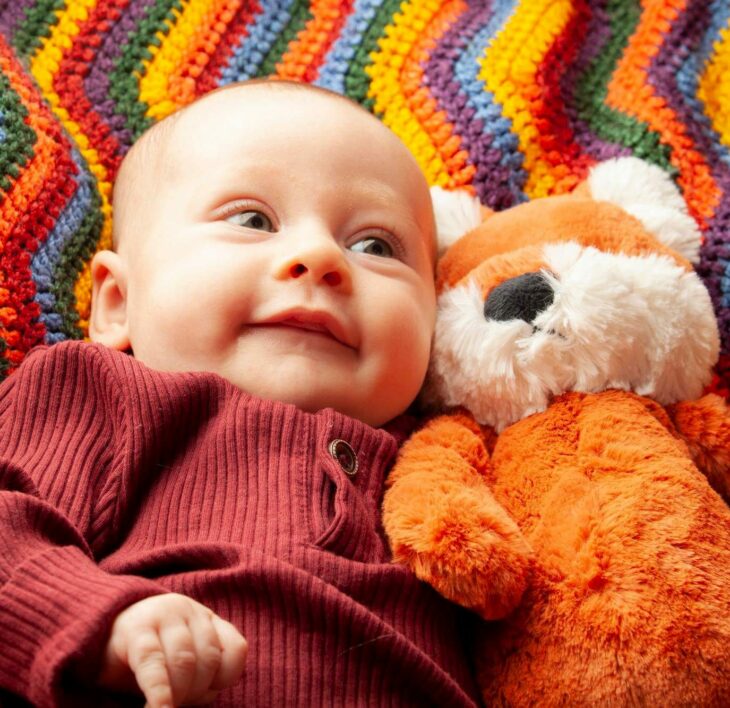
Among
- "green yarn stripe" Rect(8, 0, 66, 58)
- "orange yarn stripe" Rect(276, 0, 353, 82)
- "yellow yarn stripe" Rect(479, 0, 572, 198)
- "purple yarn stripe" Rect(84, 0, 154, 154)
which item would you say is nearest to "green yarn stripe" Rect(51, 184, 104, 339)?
"purple yarn stripe" Rect(84, 0, 154, 154)

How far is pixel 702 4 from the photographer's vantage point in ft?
4.82

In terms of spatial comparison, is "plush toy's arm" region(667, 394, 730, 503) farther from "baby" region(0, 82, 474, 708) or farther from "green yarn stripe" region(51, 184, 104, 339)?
"green yarn stripe" region(51, 184, 104, 339)

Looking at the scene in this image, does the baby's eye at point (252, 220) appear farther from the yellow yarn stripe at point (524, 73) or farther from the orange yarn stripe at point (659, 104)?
the orange yarn stripe at point (659, 104)

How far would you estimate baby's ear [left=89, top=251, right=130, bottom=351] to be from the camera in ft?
3.84

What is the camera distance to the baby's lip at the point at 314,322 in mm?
984

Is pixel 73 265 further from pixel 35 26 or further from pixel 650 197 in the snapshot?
pixel 650 197

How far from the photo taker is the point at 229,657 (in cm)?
68

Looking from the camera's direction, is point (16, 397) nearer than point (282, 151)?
Yes

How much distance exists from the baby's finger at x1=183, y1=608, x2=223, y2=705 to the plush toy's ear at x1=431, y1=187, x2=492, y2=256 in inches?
28.4

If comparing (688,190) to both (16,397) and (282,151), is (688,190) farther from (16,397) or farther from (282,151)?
(16,397)

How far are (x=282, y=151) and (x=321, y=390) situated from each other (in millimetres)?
300

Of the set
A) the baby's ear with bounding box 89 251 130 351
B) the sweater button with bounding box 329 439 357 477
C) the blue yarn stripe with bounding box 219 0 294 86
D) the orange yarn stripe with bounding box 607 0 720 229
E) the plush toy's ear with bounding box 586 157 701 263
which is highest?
the orange yarn stripe with bounding box 607 0 720 229

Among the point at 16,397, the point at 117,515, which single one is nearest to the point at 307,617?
the point at 117,515

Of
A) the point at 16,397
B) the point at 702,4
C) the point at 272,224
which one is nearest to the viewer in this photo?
the point at 16,397
